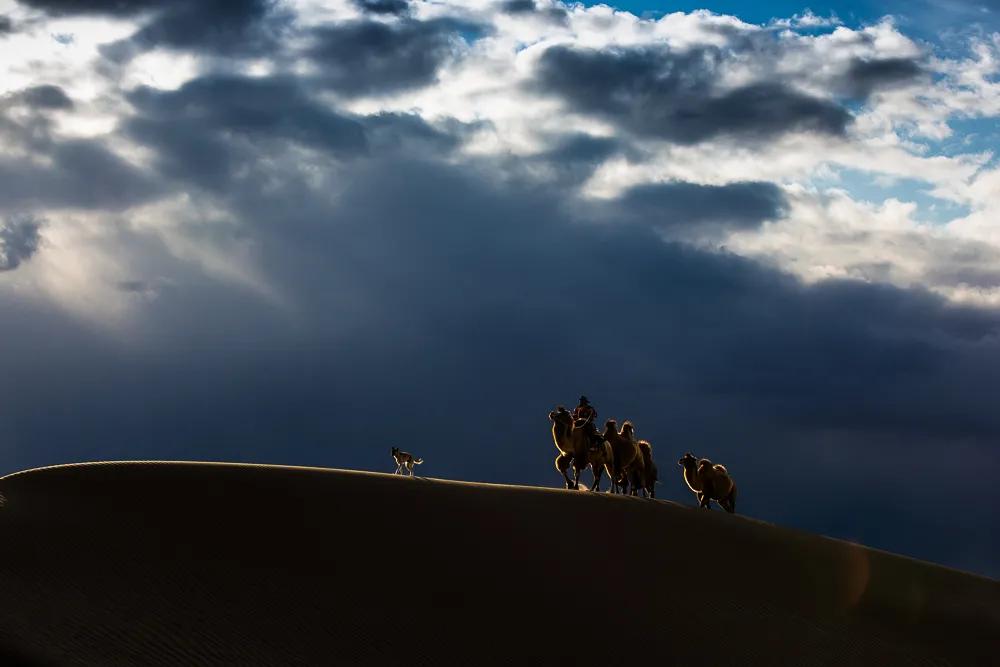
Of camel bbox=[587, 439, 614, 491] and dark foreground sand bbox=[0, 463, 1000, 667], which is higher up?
camel bbox=[587, 439, 614, 491]

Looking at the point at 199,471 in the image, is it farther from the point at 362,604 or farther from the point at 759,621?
the point at 759,621

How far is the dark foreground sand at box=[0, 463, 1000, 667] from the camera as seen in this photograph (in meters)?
14.2

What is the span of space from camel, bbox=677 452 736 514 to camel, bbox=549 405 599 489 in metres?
3.81

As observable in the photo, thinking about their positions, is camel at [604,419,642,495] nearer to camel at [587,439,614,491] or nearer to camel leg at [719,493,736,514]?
camel at [587,439,614,491]

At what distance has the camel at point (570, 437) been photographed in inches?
896

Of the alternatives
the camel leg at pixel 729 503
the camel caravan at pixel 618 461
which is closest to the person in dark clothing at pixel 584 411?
the camel caravan at pixel 618 461

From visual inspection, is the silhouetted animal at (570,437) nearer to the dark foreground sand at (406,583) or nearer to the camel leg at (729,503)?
the dark foreground sand at (406,583)

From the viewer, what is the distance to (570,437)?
22781 millimetres

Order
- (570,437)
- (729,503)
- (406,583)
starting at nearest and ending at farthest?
(406,583) < (570,437) < (729,503)

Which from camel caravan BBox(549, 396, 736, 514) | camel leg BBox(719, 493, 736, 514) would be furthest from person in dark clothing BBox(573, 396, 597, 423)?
camel leg BBox(719, 493, 736, 514)

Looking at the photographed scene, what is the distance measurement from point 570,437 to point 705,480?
4852mm

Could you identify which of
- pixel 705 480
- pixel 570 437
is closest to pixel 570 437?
pixel 570 437

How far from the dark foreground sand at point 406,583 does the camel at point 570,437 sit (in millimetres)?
886

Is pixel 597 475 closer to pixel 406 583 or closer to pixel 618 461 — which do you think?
pixel 618 461
